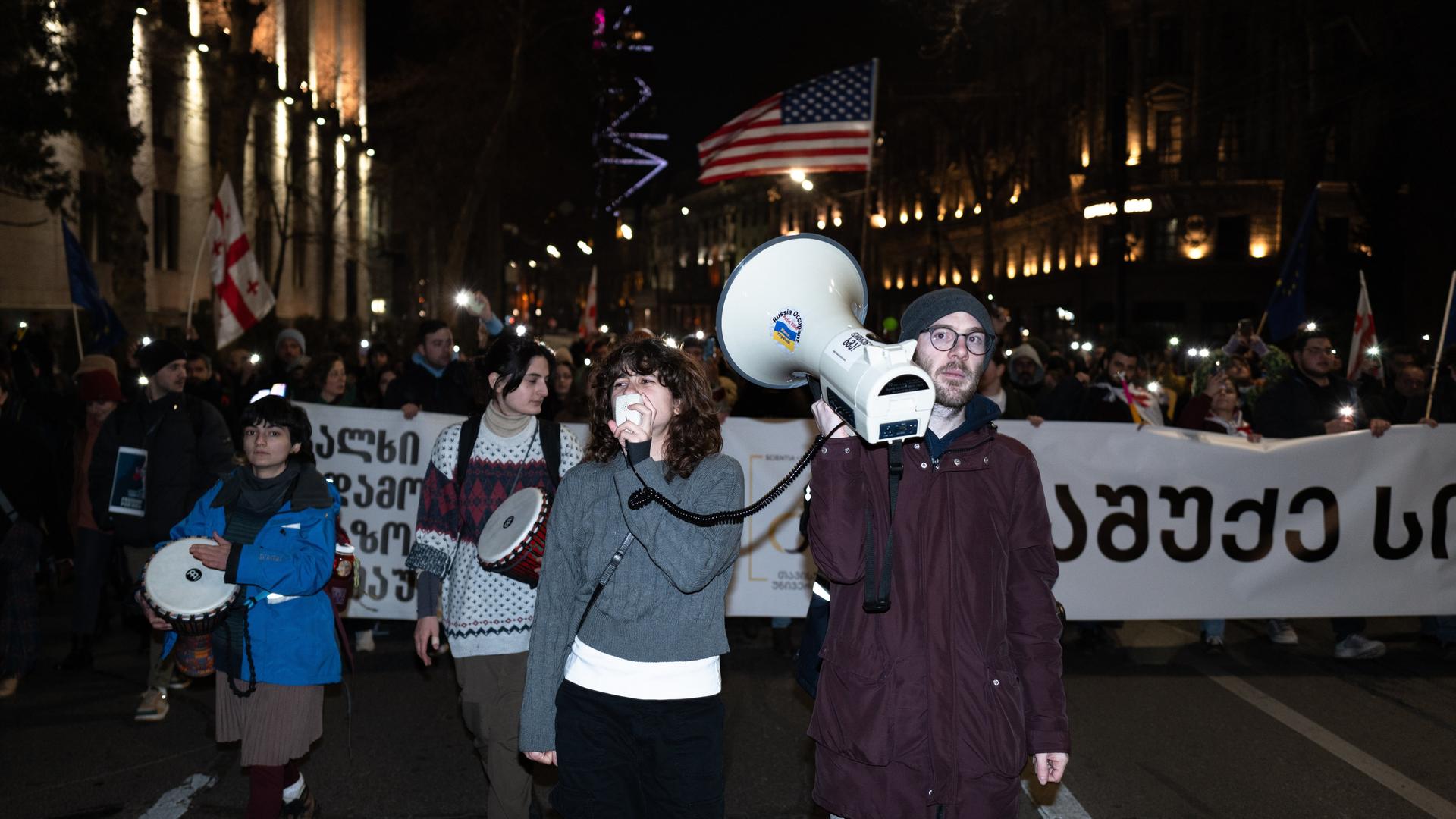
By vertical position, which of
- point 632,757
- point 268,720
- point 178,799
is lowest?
point 178,799

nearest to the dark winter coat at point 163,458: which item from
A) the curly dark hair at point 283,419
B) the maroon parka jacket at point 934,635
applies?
the curly dark hair at point 283,419

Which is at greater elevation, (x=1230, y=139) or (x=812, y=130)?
(x=1230, y=139)

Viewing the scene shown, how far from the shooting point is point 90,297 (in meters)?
11.4

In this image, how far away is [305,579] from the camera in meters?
4.25

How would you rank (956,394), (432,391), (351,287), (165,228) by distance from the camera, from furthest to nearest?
1. (351,287)
2. (165,228)
3. (432,391)
4. (956,394)

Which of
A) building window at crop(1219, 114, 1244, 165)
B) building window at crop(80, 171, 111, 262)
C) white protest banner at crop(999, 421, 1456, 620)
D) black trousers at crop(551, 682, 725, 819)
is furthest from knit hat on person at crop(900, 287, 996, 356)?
building window at crop(1219, 114, 1244, 165)

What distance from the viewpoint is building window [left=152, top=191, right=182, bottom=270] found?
3080 cm

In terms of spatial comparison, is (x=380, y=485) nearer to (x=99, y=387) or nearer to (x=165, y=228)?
(x=99, y=387)

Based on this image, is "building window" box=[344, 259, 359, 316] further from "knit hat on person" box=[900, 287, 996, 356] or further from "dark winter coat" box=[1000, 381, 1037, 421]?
"knit hat on person" box=[900, 287, 996, 356]

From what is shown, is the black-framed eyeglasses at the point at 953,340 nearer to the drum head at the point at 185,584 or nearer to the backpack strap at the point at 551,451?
the backpack strap at the point at 551,451

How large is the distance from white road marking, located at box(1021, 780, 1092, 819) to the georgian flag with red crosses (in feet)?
30.4

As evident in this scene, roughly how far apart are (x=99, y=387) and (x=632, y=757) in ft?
20.2

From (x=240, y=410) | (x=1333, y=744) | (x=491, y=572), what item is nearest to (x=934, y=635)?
(x=491, y=572)

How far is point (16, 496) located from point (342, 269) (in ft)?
149
